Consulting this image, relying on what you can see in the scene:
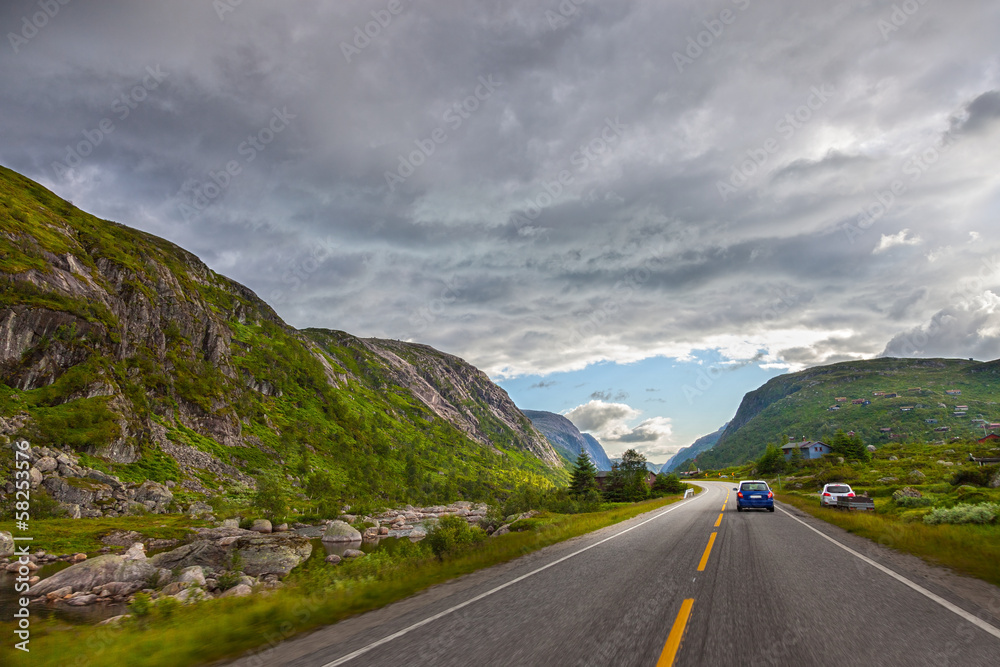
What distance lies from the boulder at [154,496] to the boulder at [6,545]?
76.0 feet

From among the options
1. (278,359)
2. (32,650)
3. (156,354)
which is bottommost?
(32,650)

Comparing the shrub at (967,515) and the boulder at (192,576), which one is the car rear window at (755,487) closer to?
the shrub at (967,515)

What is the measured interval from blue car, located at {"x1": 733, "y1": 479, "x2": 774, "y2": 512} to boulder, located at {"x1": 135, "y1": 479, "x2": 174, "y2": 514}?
66.2 metres

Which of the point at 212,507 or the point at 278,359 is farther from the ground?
the point at 278,359

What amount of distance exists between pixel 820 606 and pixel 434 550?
17829 millimetres

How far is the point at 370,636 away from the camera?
6898mm

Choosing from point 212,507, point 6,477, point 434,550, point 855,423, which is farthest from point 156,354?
point 855,423

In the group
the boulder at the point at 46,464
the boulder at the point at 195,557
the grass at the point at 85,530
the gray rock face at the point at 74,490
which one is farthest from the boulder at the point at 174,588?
the boulder at the point at 46,464

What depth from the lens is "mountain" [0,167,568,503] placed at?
62719 mm

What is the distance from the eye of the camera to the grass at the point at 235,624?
21.9ft

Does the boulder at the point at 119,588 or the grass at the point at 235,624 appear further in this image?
the boulder at the point at 119,588

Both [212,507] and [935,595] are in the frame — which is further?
[212,507]

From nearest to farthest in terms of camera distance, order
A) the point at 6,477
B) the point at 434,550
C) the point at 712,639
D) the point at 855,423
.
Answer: the point at 712,639, the point at 434,550, the point at 6,477, the point at 855,423

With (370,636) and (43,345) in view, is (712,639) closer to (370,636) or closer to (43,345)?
(370,636)
